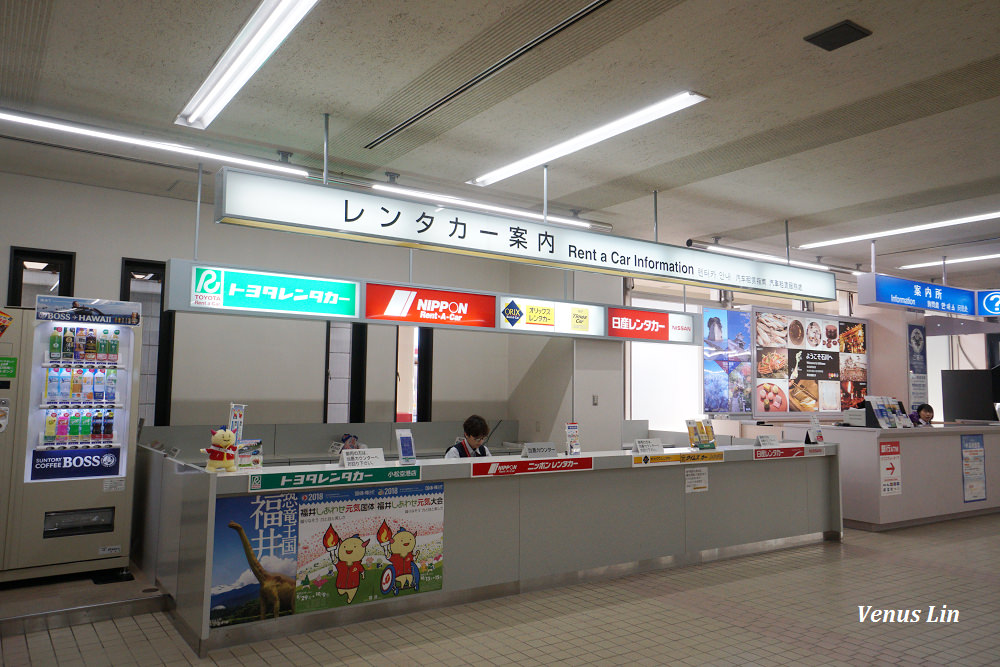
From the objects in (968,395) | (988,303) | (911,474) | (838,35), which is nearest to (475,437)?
(838,35)

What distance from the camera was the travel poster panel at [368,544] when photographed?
160 inches

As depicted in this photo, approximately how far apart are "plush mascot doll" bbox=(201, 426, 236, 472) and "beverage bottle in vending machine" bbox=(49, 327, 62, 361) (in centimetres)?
190

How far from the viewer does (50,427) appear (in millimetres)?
4969

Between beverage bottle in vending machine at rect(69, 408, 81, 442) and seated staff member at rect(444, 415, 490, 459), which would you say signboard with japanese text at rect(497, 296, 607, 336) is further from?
beverage bottle in vending machine at rect(69, 408, 81, 442)

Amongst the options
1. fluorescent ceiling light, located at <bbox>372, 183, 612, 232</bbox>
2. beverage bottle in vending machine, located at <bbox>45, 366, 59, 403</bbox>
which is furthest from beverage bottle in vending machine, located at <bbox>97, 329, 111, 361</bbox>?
fluorescent ceiling light, located at <bbox>372, 183, 612, 232</bbox>

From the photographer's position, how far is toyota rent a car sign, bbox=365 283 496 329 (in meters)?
5.96

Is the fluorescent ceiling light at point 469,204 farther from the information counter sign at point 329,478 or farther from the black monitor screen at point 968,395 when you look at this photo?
the black monitor screen at point 968,395

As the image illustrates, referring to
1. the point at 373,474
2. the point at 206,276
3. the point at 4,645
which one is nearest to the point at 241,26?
the point at 206,276

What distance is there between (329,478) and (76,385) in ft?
7.55

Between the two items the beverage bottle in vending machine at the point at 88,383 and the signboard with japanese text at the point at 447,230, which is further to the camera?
the beverage bottle in vending machine at the point at 88,383

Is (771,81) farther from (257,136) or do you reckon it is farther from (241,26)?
(257,136)

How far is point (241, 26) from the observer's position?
360 cm

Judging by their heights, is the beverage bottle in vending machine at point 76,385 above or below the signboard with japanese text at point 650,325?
below

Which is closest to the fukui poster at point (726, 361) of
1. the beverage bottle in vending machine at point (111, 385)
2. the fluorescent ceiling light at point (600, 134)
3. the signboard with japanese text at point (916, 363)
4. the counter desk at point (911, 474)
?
the counter desk at point (911, 474)
